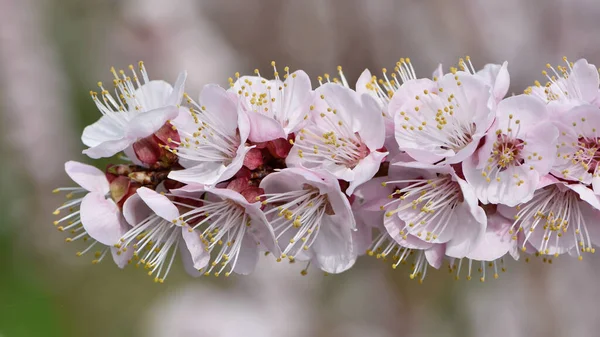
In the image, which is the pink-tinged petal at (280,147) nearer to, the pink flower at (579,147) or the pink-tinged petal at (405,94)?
the pink-tinged petal at (405,94)

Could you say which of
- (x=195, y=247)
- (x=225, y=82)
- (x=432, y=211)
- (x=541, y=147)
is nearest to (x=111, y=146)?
(x=195, y=247)

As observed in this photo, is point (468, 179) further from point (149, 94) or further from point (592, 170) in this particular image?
point (149, 94)

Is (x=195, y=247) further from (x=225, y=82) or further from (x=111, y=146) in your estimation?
(x=225, y=82)

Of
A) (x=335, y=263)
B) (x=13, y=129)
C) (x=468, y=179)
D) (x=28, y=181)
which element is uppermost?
(x=468, y=179)

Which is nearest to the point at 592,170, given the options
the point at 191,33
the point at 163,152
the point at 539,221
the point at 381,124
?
the point at 539,221

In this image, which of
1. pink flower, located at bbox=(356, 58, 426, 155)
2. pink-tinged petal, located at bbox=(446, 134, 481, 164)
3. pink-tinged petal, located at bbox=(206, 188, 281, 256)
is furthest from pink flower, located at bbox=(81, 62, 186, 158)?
pink-tinged petal, located at bbox=(446, 134, 481, 164)

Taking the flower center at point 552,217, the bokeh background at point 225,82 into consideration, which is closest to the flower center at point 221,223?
the flower center at point 552,217
